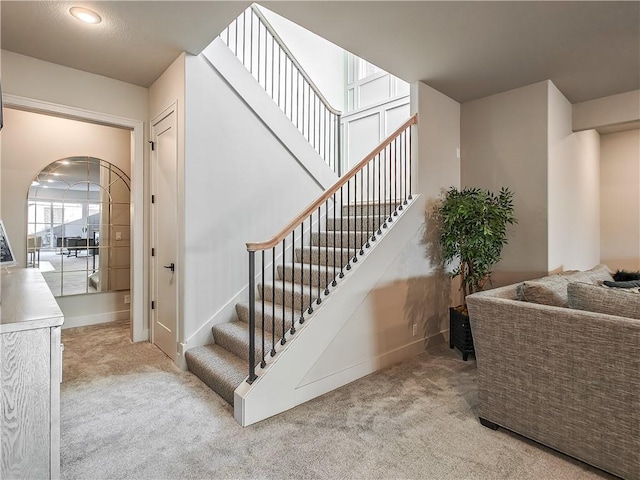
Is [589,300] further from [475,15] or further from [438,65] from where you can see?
[438,65]

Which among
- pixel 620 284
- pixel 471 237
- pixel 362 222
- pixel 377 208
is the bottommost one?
pixel 620 284

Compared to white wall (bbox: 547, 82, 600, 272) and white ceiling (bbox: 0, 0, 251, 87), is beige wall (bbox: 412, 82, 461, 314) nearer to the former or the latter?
white wall (bbox: 547, 82, 600, 272)

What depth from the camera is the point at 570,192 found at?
3.85 meters

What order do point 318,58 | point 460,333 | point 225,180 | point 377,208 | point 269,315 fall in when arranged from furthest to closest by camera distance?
point 318,58 < point 377,208 < point 460,333 < point 225,180 < point 269,315

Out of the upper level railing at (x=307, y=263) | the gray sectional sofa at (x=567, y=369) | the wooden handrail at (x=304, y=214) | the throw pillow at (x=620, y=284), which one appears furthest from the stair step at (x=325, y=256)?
the throw pillow at (x=620, y=284)

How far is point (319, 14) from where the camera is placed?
2.30 meters

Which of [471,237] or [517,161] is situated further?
[517,161]

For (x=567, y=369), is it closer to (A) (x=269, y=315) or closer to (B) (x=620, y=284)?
(B) (x=620, y=284)

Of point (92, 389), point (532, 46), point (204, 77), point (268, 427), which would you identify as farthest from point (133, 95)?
point (532, 46)

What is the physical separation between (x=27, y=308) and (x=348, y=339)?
199 cm

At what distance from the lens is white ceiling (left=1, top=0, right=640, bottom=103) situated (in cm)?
226

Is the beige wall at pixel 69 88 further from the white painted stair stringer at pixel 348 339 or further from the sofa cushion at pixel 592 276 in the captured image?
the sofa cushion at pixel 592 276

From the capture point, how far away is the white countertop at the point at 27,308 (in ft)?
3.98

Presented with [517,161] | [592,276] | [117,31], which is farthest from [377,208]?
[117,31]
